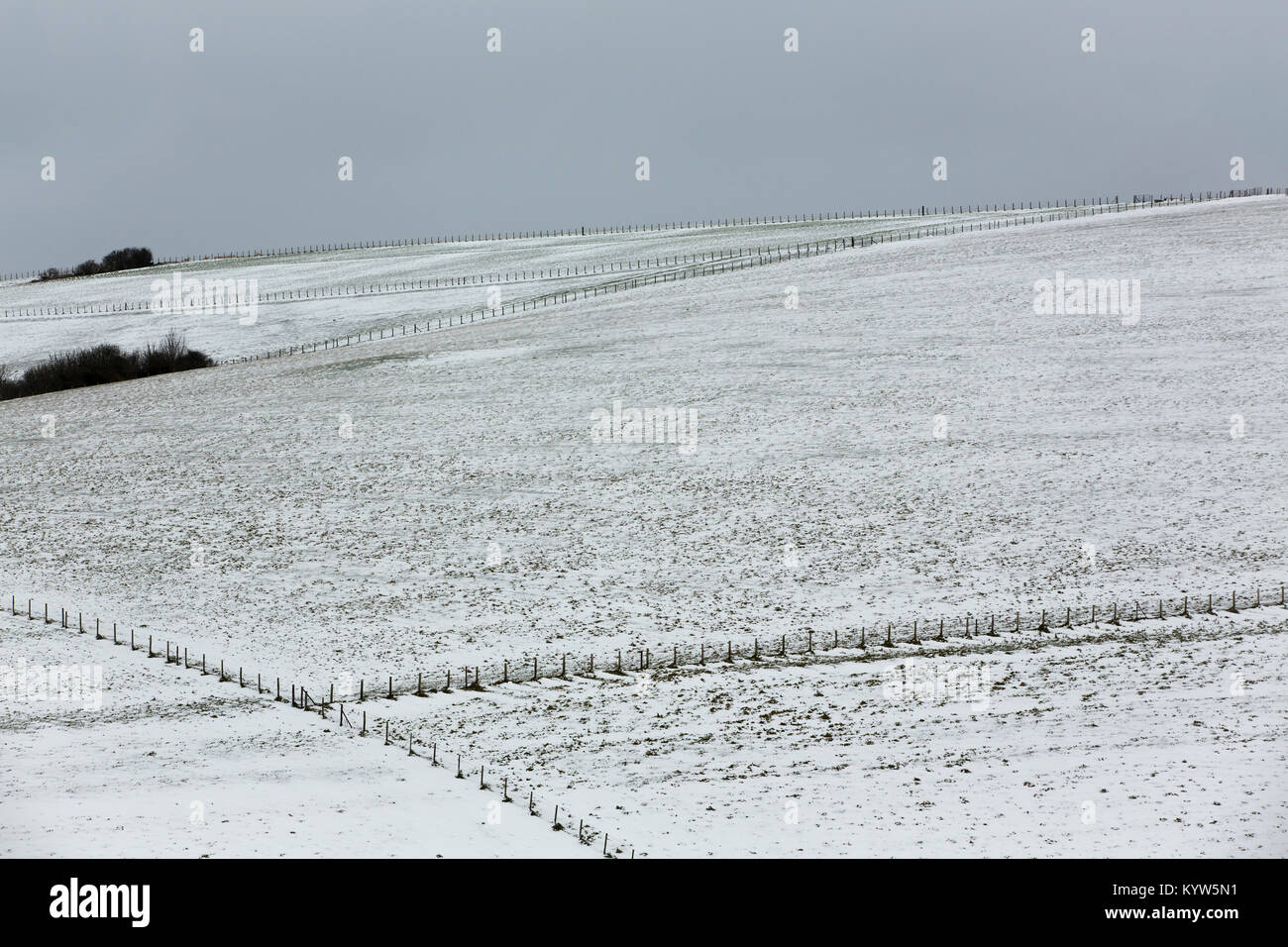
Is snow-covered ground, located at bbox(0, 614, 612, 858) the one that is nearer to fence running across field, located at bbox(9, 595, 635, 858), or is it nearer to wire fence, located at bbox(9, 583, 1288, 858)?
fence running across field, located at bbox(9, 595, 635, 858)

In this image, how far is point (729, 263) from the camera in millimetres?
89125

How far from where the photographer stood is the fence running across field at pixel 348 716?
2200 centimetres

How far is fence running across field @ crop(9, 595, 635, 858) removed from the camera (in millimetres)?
22000

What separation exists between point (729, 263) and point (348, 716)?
6526cm

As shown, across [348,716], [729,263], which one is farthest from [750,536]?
[729,263]

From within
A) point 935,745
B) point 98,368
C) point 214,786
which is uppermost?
point 98,368

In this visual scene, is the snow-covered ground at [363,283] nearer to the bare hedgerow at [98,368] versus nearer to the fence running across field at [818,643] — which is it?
the bare hedgerow at [98,368]

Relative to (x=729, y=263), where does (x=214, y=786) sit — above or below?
below

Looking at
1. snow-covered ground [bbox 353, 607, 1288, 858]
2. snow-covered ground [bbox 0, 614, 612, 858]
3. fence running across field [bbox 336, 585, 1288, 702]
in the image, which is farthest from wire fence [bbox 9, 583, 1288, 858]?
snow-covered ground [bbox 0, 614, 612, 858]

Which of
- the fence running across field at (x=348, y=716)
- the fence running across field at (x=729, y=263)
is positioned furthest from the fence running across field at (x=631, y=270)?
the fence running across field at (x=348, y=716)

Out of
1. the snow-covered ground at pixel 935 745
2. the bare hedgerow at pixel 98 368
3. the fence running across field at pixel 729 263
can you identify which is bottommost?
the snow-covered ground at pixel 935 745

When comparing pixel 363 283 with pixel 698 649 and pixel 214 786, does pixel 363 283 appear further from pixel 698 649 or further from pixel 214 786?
pixel 214 786

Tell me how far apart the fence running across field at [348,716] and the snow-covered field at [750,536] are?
60 centimetres

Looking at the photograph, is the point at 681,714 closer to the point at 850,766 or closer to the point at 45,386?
the point at 850,766
